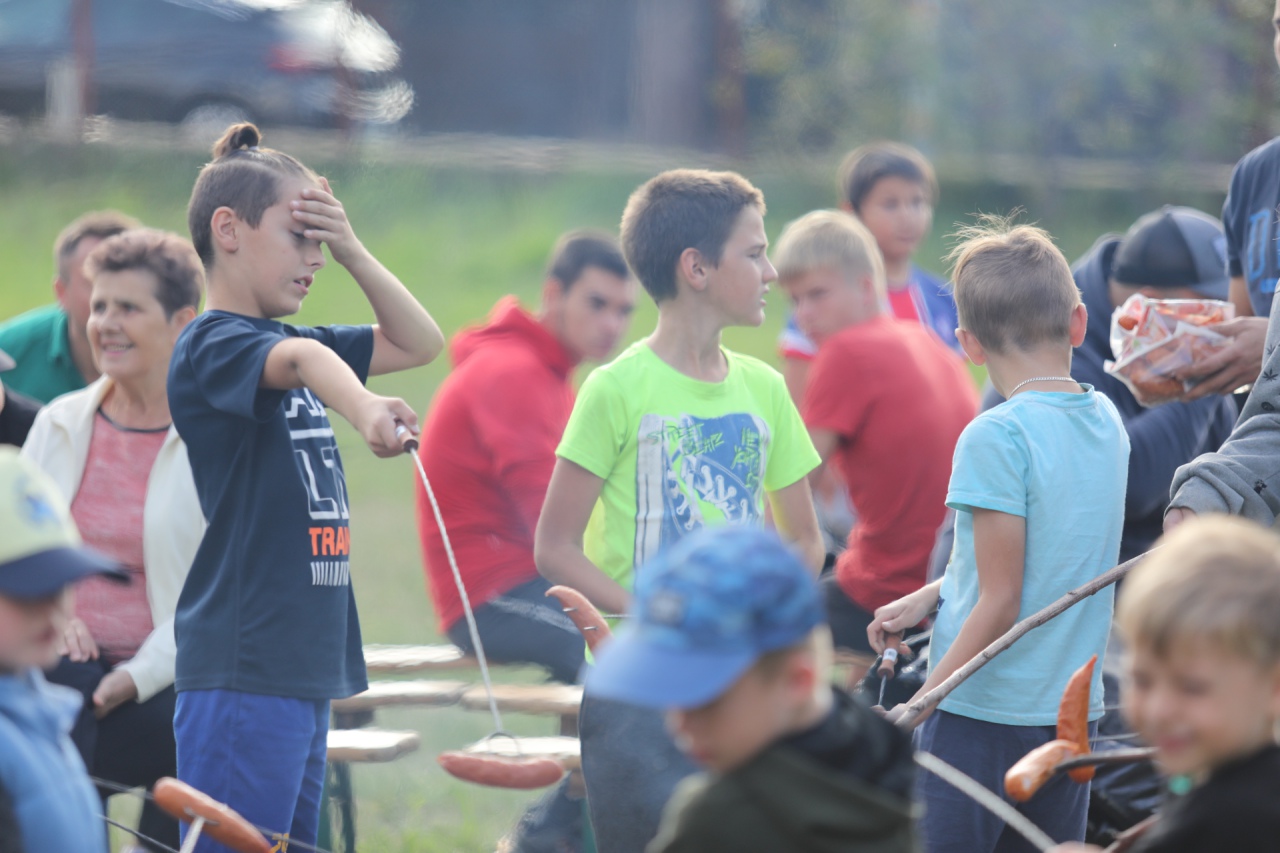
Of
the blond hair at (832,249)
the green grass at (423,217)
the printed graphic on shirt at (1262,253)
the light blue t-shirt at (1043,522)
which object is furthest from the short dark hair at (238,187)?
the green grass at (423,217)

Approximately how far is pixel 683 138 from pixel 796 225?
1380 cm

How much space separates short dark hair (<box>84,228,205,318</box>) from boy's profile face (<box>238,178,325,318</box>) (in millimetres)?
864

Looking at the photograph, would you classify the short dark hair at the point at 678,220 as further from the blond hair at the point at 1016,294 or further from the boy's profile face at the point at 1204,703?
the boy's profile face at the point at 1204,703

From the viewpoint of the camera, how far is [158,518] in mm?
3729

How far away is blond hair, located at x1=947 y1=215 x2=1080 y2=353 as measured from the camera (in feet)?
9.59

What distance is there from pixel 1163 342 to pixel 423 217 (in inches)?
502

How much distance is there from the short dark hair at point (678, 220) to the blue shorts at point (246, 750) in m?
1.31

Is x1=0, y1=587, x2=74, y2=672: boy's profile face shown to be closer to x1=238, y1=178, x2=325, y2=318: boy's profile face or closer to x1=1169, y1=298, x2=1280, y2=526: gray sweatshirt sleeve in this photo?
x1=238, y1=178, x2=325, y2=318: boy's profile face

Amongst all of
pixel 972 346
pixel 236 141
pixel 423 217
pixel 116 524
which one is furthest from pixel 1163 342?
pixel 423 217

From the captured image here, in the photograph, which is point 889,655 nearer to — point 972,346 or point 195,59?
point 972,346

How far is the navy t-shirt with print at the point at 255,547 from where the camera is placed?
3.02 metres

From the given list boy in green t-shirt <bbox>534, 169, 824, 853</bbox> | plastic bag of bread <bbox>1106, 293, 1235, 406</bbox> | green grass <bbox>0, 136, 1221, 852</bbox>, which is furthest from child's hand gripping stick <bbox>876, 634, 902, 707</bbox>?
green grass <bbox>0, 136, 1221, 852</bbox>

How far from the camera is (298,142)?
49.7 ft

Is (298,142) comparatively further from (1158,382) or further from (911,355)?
(1158,382)
